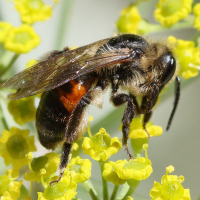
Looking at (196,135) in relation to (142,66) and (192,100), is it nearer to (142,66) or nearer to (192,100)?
(192,100)

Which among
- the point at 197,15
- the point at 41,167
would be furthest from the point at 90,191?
the point at 197,15

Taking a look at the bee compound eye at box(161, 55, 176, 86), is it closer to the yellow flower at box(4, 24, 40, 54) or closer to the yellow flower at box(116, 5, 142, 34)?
the yellow flower at box(116, 5, 142, 34)

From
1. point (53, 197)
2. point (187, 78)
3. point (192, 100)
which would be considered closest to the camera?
point (53, 197)

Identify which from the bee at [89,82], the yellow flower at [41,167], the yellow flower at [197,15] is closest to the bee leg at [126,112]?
the bee at [89,82]

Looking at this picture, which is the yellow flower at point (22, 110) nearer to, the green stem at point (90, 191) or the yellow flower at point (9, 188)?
the yellow flower at point (9, 188)

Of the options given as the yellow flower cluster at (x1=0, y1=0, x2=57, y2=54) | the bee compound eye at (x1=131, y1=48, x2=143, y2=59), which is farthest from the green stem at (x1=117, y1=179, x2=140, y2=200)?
the yellow flower cluster at (x1=0, y1=0, x2=57, y2=54)

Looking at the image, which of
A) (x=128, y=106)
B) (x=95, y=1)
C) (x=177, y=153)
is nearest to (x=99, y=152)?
(x=128, y=106)
